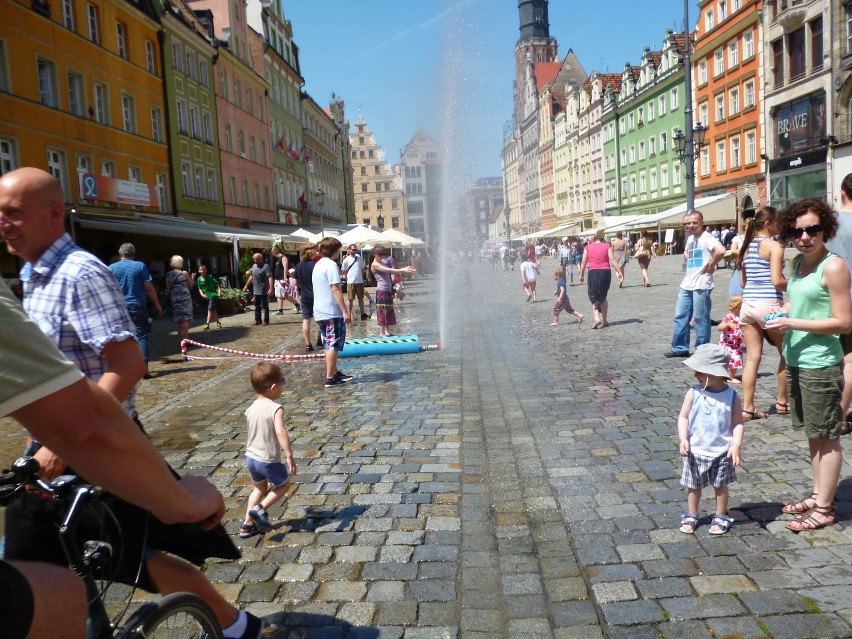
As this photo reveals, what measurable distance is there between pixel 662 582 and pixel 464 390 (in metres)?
5.10

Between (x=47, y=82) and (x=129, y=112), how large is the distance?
545cm

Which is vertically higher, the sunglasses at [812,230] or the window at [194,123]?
the window at [194,123]

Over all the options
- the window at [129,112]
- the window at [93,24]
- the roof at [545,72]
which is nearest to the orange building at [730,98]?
the window at [129,112]

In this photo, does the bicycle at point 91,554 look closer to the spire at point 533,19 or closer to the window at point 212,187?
the window at point 212,187

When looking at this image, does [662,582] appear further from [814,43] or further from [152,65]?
[814,43]

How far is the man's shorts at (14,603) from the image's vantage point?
4.44ft

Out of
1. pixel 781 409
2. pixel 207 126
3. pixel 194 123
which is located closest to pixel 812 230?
pixel 781 409

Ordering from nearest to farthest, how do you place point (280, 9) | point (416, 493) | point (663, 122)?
point (416, 493) → point (280, 9) → point (663, 122)

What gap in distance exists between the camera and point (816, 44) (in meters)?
35.9

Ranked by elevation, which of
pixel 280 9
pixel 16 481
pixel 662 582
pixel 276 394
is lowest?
pixel 662 582

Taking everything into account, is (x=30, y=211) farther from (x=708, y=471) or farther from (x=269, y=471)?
(x=708, y=471)

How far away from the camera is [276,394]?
464 centimetres

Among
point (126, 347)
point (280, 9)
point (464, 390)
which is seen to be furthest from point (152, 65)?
point (126, 347)

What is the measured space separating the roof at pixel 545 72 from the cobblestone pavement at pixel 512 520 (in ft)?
336
